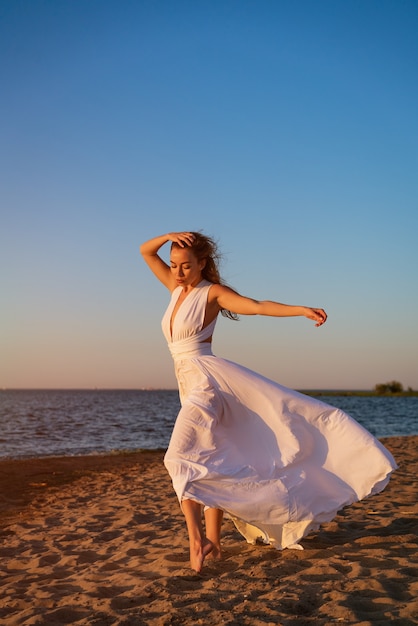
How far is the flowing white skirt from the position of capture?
422 centimetres

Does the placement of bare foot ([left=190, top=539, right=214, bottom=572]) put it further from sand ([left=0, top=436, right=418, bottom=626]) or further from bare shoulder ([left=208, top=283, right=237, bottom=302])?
bare shoulder ([left=208, top=283, right=237, bottom=302])

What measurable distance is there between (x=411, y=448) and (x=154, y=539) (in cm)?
1170

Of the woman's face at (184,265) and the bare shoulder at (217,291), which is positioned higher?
the woman's face at (184,265)

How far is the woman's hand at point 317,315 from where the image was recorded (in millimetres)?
3975

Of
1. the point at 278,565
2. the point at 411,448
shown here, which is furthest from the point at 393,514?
the point at 411,448

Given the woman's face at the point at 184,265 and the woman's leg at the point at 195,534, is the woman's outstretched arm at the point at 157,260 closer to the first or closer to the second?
the woman's face at the point at 184,265

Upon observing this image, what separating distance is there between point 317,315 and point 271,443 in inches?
42.3

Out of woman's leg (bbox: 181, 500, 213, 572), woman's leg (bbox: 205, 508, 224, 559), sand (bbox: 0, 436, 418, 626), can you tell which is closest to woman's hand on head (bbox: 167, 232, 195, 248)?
woman's leg (bbox: 181, 500, 213, 572)

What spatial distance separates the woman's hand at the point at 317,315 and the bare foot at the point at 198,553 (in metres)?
1.70

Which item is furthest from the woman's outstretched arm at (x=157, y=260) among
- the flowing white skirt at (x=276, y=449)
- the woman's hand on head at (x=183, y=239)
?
the flowing white skirt at (x=276, y=449)

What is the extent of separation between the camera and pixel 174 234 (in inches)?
181

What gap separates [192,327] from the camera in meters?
4.46

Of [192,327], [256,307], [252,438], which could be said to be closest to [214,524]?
[252,438]

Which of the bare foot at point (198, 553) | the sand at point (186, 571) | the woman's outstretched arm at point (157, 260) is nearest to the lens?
the sand at point (186, 571)
